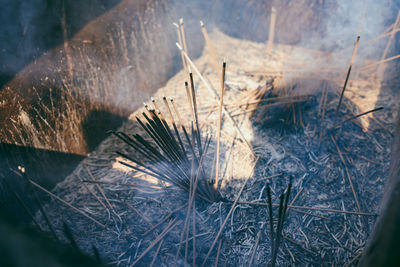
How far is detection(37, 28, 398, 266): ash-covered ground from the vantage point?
5.97 feet

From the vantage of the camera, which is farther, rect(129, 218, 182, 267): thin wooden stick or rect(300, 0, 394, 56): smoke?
rect(300, 0, 394, 56): smoke

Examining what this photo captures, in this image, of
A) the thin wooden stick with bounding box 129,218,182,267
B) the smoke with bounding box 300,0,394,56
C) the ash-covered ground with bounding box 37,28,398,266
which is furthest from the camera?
the smoke with bounding box 300,0,394,56

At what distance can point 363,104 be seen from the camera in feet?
10.4

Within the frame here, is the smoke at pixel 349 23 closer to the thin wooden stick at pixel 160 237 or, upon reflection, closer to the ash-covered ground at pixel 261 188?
the ash-covered ground at pixel 261 188

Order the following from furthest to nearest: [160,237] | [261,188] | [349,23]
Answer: [349,23] → [261,188] → [160,237]

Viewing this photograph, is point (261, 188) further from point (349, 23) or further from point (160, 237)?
point (349, 23)

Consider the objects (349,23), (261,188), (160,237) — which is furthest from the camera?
(349,23)

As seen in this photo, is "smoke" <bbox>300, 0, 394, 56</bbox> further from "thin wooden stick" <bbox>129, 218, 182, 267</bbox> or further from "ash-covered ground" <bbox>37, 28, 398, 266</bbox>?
"thin wooden stick" <bbox>129, 218, 182, 267</bbox>

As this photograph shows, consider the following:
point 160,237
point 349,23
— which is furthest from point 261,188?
point 349,23

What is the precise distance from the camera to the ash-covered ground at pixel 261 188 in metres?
1.82

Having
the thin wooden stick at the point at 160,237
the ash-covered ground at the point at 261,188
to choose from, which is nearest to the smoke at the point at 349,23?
the ash-covered ground at the point at 261,188

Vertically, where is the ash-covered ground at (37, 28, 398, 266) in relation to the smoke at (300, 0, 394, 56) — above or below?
below

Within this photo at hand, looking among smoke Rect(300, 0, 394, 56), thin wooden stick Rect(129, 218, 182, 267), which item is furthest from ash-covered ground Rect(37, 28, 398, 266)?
smoke Rect(300, 0, 394, 56)

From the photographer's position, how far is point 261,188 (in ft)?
7.13
